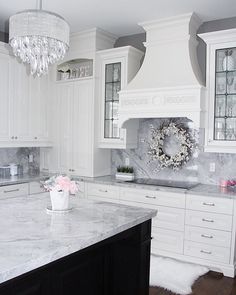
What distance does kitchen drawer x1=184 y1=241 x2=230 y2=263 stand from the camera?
11.9ft

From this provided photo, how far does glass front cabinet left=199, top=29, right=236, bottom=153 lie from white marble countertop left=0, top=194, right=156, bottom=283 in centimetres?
162

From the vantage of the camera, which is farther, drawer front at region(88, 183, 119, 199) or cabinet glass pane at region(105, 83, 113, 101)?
cabinet glass pane at region(105, 83, 113, 101)

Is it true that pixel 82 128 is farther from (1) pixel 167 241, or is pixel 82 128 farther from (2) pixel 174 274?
(2) pixel 174 274

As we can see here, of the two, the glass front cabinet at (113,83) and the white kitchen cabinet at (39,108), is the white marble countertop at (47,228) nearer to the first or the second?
the glass front cabinet at (113,83)

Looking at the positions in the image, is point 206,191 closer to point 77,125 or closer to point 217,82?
point 217,82

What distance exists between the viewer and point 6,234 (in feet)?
6.36

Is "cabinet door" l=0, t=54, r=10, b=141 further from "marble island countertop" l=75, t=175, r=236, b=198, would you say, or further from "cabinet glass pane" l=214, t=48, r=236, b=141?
"cabinet glass pane" l=214, t=48, r=236, b=141

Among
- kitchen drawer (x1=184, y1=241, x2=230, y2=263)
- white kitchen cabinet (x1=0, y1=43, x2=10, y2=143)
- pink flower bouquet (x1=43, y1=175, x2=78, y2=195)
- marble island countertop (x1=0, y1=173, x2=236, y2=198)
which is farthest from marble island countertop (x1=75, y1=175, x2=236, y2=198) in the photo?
pink flower bouquet (x1=43, y1=175, x2=78, y2=195)

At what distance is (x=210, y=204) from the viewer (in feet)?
12.0

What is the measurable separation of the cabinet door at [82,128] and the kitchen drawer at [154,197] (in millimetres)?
778

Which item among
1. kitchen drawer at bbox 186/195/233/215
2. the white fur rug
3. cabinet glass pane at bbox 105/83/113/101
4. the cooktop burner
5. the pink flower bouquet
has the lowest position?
the white fur rug

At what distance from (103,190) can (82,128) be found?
1.00m

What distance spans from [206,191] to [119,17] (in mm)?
2435

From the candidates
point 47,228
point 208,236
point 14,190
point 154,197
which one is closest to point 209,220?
point 208,236
